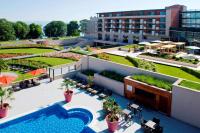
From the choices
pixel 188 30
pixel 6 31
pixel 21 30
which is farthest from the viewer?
pixel 21 30

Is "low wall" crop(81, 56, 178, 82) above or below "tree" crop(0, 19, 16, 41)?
below

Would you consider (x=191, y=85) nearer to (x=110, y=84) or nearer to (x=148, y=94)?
(x=148, y=94)

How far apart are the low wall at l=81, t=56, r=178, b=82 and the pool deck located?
3869mm

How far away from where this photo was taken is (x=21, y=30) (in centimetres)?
8900

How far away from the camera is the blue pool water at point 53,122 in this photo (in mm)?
A: 18587

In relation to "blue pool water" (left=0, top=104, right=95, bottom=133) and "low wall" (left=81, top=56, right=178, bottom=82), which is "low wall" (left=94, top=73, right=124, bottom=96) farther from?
"blue pool water" (left=0, top=104, right=95, bottom=133)

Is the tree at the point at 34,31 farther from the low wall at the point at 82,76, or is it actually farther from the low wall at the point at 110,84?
the low wall at the point at 110,84

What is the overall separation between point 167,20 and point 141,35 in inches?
440

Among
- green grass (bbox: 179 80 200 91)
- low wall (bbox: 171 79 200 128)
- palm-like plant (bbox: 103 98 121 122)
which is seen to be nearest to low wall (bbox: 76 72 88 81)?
palm-like plant (bbox: 103 98 121 122)

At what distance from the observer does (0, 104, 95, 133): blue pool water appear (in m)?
18.6

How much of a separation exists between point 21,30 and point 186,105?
8447 cm

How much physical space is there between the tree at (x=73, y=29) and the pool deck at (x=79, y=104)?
85.8m

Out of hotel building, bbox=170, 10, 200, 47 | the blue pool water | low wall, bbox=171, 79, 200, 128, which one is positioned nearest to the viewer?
low wall, bbox=171, 79, 200, 128

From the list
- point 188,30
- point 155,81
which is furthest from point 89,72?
point 188,30
